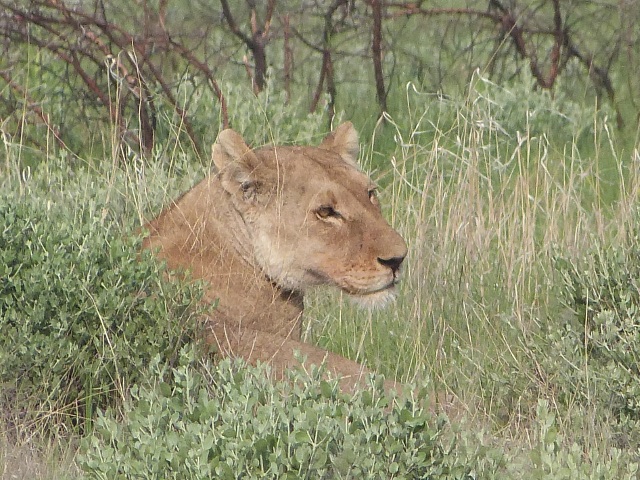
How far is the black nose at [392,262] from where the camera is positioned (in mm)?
4833

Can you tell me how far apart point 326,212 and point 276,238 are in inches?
8.6

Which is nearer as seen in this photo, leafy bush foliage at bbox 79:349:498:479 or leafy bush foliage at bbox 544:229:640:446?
leafy bush foliage at bbox 79:349:498:479

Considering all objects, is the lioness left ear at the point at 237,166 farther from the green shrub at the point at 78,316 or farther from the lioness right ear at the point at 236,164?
the green shrub at the point at 78,316

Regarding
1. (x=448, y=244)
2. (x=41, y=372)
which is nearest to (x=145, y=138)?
(x=448, y=244)

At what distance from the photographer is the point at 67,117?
28.9ft

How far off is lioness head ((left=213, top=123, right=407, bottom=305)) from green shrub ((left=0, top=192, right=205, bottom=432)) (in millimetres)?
499

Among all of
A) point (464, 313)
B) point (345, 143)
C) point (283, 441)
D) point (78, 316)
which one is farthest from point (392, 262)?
point (283, 441)

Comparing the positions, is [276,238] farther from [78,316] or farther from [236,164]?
[78,316]

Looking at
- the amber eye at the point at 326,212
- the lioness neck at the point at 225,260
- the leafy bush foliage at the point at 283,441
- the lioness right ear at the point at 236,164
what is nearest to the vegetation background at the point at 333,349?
the leafy bush foliage at the point at 283,441

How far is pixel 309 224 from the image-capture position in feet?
16.1

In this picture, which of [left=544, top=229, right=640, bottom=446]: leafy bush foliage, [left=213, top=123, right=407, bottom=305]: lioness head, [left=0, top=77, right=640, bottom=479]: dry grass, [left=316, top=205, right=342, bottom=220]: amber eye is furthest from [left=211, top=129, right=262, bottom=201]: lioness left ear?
[left=544, top=229, right=640, bottom=446]: leafy bush foliage

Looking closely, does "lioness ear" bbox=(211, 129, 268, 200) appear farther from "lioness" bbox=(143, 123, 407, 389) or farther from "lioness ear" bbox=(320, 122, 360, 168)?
"lioness ear" bbox=(320, 122, 360, 168)

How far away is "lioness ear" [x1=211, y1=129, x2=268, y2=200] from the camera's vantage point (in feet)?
16.1

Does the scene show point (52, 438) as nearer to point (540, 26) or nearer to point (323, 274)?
point (323, 274)
